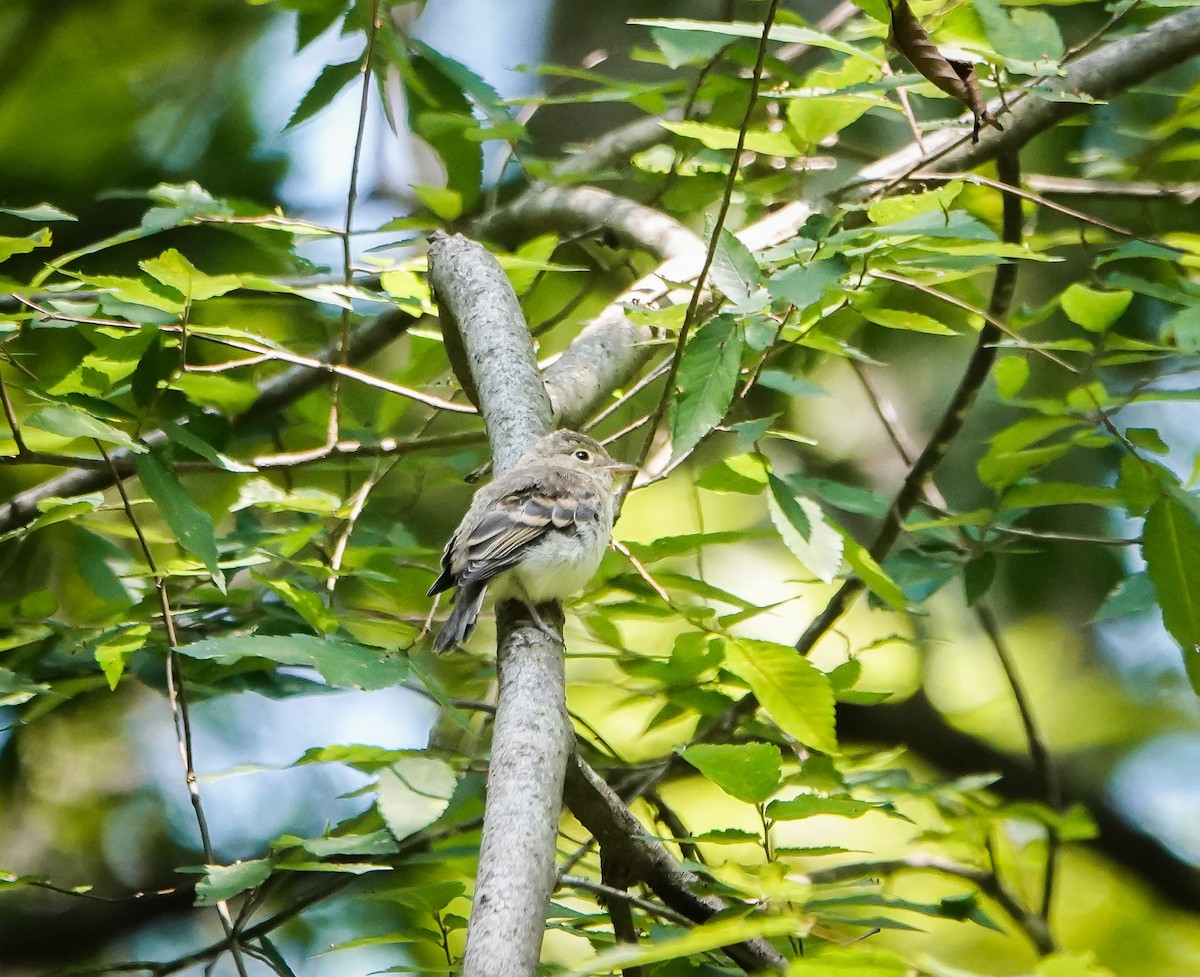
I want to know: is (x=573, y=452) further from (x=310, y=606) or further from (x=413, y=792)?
(x=413, y=792)

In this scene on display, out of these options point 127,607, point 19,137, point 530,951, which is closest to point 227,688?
point 127,607

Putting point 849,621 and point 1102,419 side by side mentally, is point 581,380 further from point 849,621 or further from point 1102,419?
point 849,621

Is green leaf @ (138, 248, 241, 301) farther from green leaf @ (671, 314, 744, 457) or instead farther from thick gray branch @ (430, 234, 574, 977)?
green leaf @ (671, 314, 744, 457)

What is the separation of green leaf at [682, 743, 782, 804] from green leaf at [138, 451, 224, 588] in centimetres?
125

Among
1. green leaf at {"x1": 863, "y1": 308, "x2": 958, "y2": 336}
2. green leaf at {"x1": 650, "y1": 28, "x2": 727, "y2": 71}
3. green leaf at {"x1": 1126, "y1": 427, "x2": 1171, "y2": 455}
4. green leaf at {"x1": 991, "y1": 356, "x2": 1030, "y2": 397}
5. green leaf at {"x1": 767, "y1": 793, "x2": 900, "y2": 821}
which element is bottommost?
green leaf at {"x1": 767, "y1": 793, "x2": 900, "y2": 821}

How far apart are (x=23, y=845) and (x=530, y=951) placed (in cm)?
539

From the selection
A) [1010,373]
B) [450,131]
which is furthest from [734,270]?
[450,131]

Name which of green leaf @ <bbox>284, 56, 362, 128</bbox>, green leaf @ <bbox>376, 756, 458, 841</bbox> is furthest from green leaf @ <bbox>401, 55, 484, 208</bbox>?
green leaf @ <bbox>376, 756, 458, 841</bbox>

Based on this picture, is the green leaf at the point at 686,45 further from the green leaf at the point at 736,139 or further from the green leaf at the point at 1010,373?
the green leaf at the point at 1010,373

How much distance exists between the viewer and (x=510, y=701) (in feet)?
7.53

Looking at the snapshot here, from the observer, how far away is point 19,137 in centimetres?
558

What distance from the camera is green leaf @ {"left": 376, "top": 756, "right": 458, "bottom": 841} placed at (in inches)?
96.8

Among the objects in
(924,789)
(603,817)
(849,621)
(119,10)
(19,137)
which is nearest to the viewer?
(603,817)

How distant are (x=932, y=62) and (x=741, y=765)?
5.19 ft
